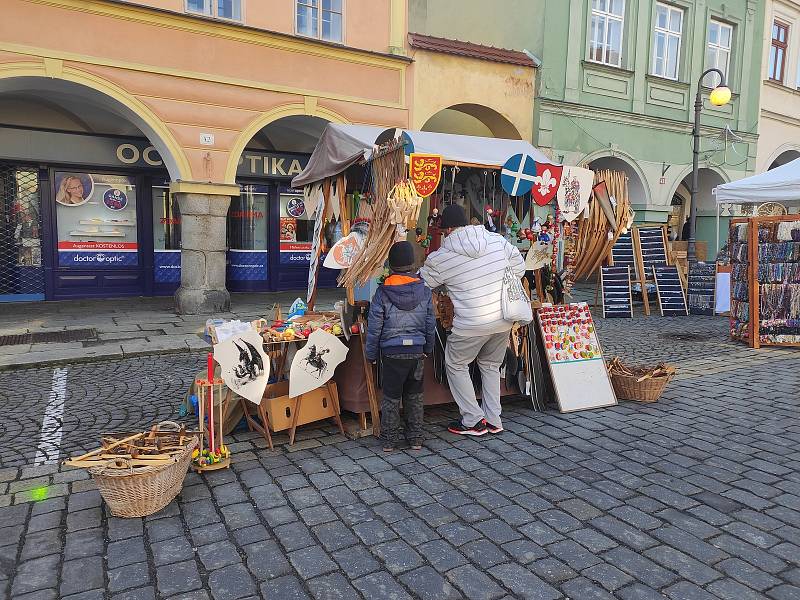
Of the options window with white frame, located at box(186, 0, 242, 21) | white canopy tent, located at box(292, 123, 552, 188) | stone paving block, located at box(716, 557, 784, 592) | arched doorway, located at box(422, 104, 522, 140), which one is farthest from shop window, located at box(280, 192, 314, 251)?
stone paving block, located at box(716, 557, 784, 592)

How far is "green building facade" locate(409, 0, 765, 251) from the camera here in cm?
1293

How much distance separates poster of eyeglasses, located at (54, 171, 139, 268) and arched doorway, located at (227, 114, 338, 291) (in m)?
2.07

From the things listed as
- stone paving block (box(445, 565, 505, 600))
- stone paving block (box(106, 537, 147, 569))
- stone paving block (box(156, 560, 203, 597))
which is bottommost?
stone paving block (box(106, 537, 147, 569))

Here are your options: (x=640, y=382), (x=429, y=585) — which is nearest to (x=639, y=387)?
(x=640, y=382)

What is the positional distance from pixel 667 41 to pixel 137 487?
15955 millimetres

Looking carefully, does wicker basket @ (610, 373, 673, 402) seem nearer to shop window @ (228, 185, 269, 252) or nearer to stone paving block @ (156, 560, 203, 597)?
stone paving block @ (156, 560, 203, 597)

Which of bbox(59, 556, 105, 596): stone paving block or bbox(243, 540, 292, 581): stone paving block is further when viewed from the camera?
bbox(243, 540, 292, 581): stone paving block

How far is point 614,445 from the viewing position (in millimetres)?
4512

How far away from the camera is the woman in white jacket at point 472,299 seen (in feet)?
14.5

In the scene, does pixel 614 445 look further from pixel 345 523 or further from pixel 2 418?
pixel 2 418

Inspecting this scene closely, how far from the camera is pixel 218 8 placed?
10062mm

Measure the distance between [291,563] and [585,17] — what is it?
45.3ft

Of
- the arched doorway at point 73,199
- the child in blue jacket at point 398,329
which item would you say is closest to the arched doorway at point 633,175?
the arched doorway at point 73,199

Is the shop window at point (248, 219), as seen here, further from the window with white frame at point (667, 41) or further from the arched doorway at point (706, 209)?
the arched doorway at point (706, 209)
